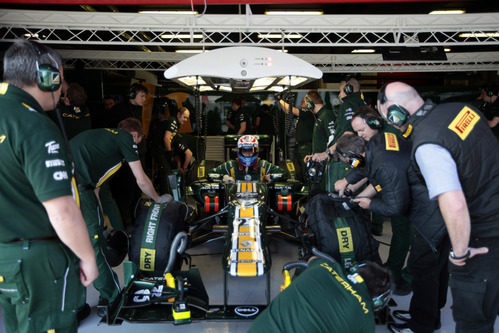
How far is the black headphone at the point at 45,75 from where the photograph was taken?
1.75 meters

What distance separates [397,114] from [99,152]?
7.61 feet

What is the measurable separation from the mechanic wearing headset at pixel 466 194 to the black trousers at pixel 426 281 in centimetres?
73

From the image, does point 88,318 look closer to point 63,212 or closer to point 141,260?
point 141,260

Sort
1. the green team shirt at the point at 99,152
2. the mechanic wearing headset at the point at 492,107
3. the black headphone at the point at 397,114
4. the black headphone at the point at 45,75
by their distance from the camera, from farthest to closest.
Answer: the mechanic wearing headset at the point at 492,107, the green team shirt at the point at 99,152, the black headphone at the point at 397,114, the black headphone at the point at 45,75

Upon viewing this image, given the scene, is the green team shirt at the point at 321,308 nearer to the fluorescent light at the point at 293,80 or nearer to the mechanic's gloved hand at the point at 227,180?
the mechanic's gloved hand at the point at 227,180

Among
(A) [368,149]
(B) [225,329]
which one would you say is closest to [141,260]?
(B) [225,329]

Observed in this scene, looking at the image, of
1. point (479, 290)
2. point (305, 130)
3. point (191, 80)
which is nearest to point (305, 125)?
point (305, 130)

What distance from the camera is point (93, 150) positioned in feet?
10.9

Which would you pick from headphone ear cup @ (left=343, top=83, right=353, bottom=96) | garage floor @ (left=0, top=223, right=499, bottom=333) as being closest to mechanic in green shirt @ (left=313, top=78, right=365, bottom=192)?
headphone ear cup @ (left=343, top=83, right=353, bottom=96)

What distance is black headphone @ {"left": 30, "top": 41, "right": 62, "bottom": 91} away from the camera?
5.75ft

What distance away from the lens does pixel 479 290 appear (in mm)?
2072

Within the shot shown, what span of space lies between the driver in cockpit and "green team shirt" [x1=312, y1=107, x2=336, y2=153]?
110 centimetres

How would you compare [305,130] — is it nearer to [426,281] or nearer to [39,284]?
[426,281]

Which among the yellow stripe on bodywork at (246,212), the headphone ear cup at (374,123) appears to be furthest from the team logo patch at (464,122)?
the yellow stripe on bodywork at (246,212)
